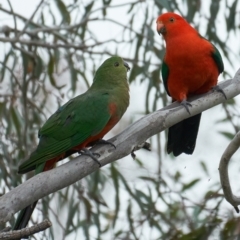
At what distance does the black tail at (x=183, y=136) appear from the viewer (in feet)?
14.9

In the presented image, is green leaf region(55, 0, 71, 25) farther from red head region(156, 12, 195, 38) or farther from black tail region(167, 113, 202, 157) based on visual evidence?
black tail region(167, 113, 202, 157)

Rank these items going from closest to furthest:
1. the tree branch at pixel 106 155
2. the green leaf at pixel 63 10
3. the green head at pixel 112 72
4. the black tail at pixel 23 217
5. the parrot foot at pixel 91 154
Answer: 1. the tree branch at pixel 106 155
2. the parrot foot at pixel 91 154
3. the black tail at pixel 23 217
4. the green head at pixel 112 72
5. the green leaf at pixel 63 10

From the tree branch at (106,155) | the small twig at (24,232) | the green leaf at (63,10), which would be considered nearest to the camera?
the small twig at (24,232)

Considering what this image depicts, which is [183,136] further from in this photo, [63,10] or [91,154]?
[63,10]

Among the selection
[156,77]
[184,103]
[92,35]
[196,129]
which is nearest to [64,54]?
[92,35]

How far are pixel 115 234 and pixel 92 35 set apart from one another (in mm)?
1590

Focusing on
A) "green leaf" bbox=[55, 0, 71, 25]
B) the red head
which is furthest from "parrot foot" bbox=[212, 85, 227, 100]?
"green leaf" bbox=[55, 0, 71, 25]

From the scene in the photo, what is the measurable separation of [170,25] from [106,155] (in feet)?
4.26

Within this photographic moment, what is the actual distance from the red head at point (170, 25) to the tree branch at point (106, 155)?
620 mm

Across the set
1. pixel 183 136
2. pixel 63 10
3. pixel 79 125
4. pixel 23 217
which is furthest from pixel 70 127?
pixel 63 10

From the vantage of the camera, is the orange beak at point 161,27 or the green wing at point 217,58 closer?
the green wing at point 217,58

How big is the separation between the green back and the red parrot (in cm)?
37

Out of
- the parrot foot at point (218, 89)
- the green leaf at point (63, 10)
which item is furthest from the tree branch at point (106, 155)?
the green leaf at point (63, 10)

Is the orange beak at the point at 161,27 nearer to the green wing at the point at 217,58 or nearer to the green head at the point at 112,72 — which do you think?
the green wing at the point at 217,58
